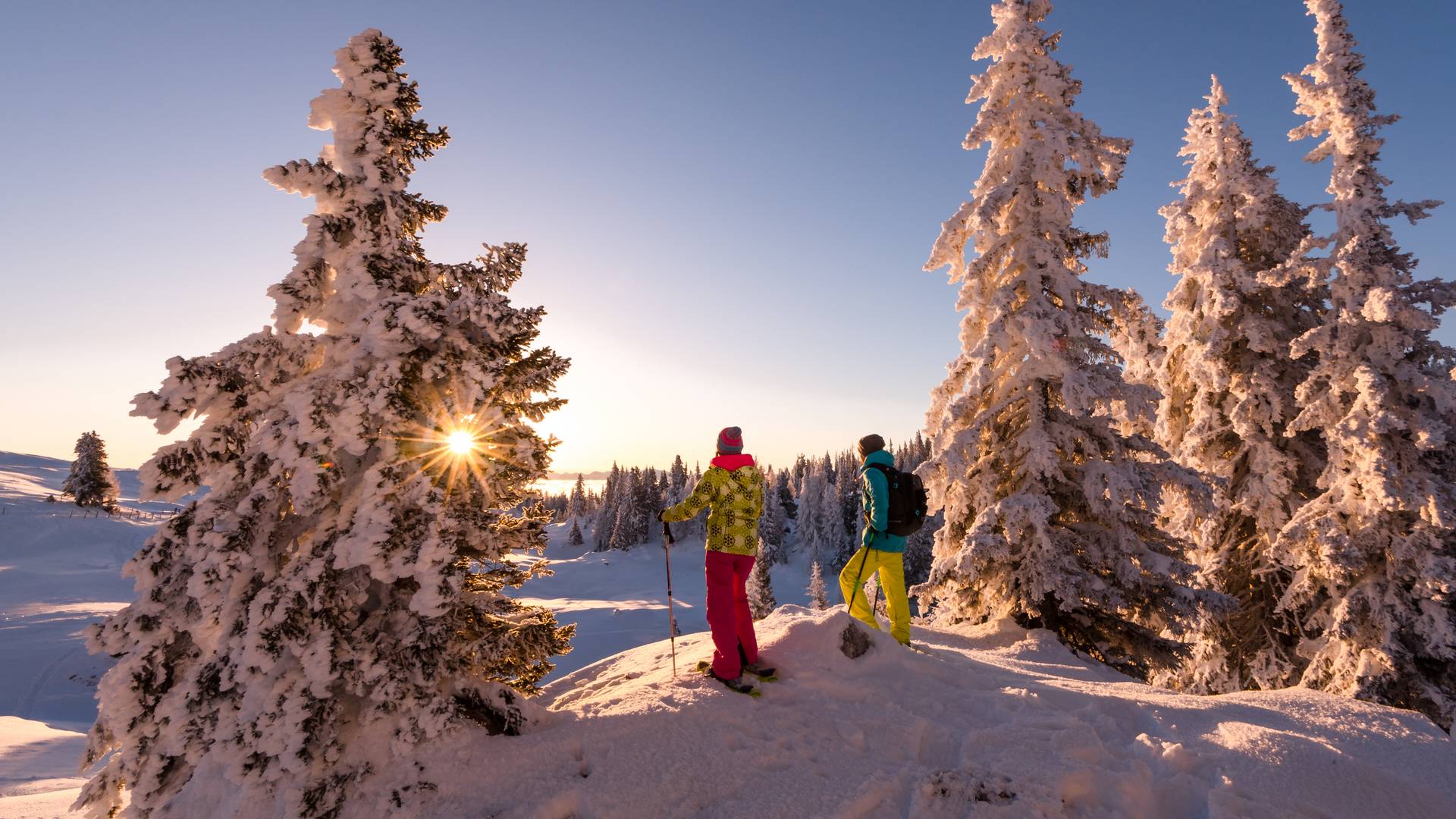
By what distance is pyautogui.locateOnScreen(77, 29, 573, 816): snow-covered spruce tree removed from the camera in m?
4.39

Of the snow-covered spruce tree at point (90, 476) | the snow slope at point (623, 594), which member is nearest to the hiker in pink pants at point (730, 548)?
the snow slope at point (623, 594)

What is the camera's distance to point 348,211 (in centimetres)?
602

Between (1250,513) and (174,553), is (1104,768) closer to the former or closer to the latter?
(174,553)

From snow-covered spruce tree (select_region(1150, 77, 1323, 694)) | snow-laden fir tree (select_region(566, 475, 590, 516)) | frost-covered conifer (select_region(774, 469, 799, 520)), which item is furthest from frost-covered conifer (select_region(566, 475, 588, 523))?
snow-covered spruce tree (select_region(1150, 77, 1323, 694))

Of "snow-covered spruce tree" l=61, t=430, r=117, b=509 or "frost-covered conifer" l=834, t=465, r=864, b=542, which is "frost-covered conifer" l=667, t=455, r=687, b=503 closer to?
"frost-covered conifer" l=834, t=465, r=864, b=542

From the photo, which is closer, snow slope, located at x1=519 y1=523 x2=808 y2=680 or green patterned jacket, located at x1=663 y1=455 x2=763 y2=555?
green patterned jacket, located at x1=663 y1=455 x2=763 y2=555

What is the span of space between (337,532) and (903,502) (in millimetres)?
5901

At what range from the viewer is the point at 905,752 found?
4652mm

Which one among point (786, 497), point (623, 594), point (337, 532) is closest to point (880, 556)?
point (337, 532)

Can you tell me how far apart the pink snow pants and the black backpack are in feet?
7.69

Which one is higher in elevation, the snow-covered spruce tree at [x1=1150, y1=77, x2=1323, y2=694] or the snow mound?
the snow-covered spruce tree at [x1=1150, y1=77, x2=1323, y2=694]

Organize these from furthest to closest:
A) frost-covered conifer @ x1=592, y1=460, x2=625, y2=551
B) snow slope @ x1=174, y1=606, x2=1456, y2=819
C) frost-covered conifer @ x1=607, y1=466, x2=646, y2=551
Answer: frost-covered conifer @ x1=592, y1=460, x2=625, y2=551 → frost-covered conifer @ x1=607, y1=466, x2=646, y2=551 → snow slope @ x1=174, y1=606, x2=1456, y2=819

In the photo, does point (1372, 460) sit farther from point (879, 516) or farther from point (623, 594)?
point (623, 594)

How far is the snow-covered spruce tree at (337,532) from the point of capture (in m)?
4.39
